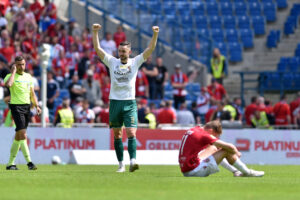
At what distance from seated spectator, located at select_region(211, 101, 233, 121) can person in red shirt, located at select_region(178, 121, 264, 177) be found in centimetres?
1084

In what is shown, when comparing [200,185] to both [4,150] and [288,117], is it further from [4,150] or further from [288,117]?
[288,117]

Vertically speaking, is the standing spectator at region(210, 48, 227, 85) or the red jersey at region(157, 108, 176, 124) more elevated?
the standing spectator at region(210, 48, 227, 85)

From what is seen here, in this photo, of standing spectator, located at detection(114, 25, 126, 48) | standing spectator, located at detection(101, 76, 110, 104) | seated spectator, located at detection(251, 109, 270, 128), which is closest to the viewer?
seated spectator, located at detection(251, 109, 270, 128)

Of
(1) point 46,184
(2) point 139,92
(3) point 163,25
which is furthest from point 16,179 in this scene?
(3) point 163,25

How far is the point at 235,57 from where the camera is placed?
31672 millimetres

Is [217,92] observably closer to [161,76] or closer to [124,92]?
[161,76]

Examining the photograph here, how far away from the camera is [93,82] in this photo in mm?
25672

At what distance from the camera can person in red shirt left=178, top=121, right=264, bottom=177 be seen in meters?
11.8

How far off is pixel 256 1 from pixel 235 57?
338 centimetres

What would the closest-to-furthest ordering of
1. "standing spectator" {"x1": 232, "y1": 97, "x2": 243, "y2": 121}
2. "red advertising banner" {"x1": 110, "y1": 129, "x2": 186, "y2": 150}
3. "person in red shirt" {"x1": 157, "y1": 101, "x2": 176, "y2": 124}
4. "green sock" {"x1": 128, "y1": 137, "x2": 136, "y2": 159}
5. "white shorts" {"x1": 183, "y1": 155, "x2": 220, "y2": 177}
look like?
"white shorts" {"x1": 183, "y1": 155, "x2": 220, "y2": 177}
"green sock" {"x1": 128, "y1": 137, "x2": 136, "y2": 159}
"red advertising banner" {"x1": 110, "y1": 129, "x2": 186, "y2": 150}
"person in red shirt" {"x1": 157, "y1": 101, "x2": 176, "y2": 124}
"standing spectator" {"x1": 232, "y1": 97, "x2": 243, "y2": 121}

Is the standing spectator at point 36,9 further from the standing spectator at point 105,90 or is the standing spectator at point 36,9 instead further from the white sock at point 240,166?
the white sock at point 240,166

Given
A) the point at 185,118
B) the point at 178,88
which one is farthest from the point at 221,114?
the point at 178,88

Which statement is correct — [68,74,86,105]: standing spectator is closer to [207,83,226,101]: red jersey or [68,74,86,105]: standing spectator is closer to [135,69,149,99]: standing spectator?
[135,69,149,99]: standing spectator

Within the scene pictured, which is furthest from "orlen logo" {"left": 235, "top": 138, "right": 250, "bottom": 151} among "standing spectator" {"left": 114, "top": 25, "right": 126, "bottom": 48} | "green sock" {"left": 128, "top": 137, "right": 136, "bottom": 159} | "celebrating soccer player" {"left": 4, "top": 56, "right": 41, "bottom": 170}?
"green sock" {"left": 128, "top": 137, "right": 136, "bottom": 159}
